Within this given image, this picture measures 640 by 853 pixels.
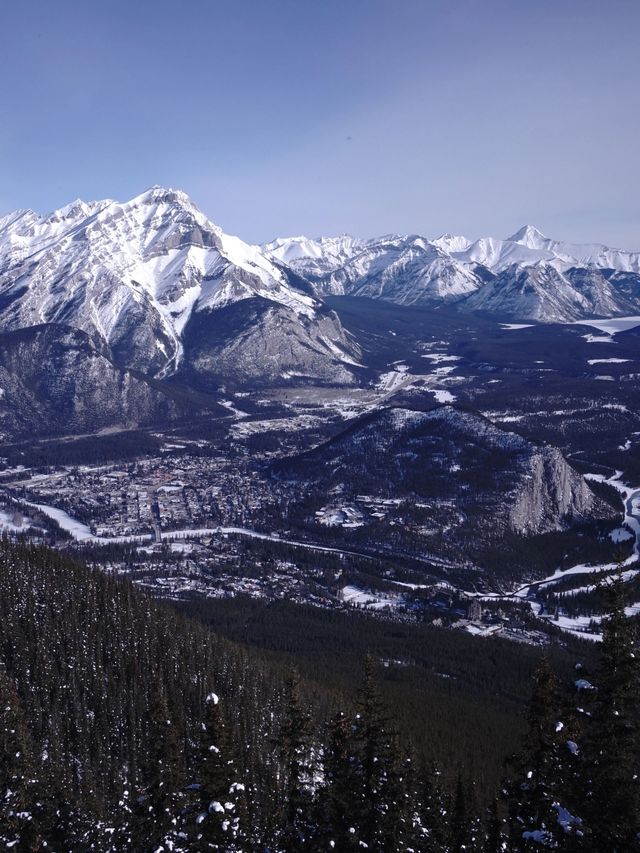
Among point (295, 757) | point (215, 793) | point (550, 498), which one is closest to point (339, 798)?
point (215, 793)

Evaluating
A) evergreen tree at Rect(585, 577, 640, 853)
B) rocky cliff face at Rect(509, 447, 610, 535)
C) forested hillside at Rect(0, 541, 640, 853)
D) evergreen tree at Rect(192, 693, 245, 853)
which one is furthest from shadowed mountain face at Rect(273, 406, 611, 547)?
evergreen tree at Rect(585, 577, 640, 853)

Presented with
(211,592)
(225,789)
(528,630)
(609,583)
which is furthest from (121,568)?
(609,583)

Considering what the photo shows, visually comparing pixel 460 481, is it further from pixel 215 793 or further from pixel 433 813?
pixel 215 793

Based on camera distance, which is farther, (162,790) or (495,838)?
(495,838)

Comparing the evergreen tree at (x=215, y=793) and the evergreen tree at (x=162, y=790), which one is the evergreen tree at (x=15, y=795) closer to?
the evergreen tree at (x=162, y=790)

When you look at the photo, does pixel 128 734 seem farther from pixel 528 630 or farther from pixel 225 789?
pixel 528 630

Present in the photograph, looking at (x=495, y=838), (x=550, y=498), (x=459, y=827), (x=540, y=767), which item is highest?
(x=540, y=767)

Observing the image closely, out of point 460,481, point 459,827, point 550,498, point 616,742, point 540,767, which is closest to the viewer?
point 616,742

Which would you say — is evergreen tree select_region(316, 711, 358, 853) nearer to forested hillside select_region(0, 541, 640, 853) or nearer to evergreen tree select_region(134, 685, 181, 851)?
forested hillside select_region(0, 541, 640, 853)
